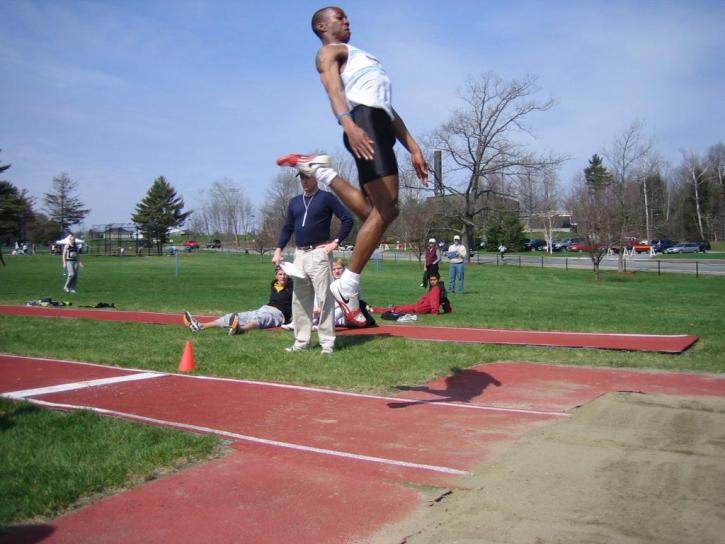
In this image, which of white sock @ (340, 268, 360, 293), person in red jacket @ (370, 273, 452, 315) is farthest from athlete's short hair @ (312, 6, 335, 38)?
person in red jacket @ (370, 273, 452, 315)

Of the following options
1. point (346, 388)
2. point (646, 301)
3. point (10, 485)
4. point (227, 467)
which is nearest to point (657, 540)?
point (227, 467)

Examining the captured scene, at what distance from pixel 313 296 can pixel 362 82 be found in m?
5.04

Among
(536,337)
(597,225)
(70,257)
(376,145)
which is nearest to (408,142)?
(376,145)

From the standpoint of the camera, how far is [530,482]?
4.01 m

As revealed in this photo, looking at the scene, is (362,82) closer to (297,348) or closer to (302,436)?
(302,436)

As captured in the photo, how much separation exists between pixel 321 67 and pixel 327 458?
2.76m

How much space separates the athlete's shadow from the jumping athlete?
83.4 inches

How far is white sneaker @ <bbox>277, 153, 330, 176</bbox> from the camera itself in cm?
488

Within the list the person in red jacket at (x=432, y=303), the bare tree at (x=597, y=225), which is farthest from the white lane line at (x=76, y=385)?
the bare tree at (x=597, y=225)

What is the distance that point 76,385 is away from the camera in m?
6.88

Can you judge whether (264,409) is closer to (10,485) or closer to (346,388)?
(346,388)

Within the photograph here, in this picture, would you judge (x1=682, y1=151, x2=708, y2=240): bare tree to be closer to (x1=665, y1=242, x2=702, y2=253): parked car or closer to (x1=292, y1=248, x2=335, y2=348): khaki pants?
(x1=665, y1=242, x2=702, y2=253): parked car

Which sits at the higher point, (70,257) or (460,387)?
(70,257)

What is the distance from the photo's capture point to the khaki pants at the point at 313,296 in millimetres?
8875
